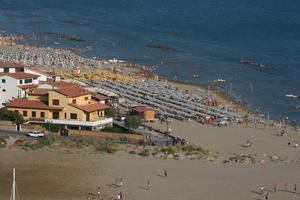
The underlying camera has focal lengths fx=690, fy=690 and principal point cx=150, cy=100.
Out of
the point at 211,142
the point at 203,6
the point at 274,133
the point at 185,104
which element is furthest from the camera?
the point at 203,6

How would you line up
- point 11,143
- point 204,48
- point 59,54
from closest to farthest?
point 11,143 → point 59,54 → point 204,48

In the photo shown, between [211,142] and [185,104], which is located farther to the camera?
[185,104]

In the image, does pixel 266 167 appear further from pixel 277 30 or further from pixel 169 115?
pixel 277 30

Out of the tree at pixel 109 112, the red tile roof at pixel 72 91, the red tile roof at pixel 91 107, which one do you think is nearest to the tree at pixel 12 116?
the red tile roof at pixel 72 91

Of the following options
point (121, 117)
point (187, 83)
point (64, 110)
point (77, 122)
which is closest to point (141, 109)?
point (121, 117)

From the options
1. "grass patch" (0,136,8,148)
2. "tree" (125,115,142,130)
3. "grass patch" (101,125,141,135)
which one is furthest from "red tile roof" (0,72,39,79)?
"tree" (125,115,142,130)

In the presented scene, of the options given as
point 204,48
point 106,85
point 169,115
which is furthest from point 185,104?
point 204,48
